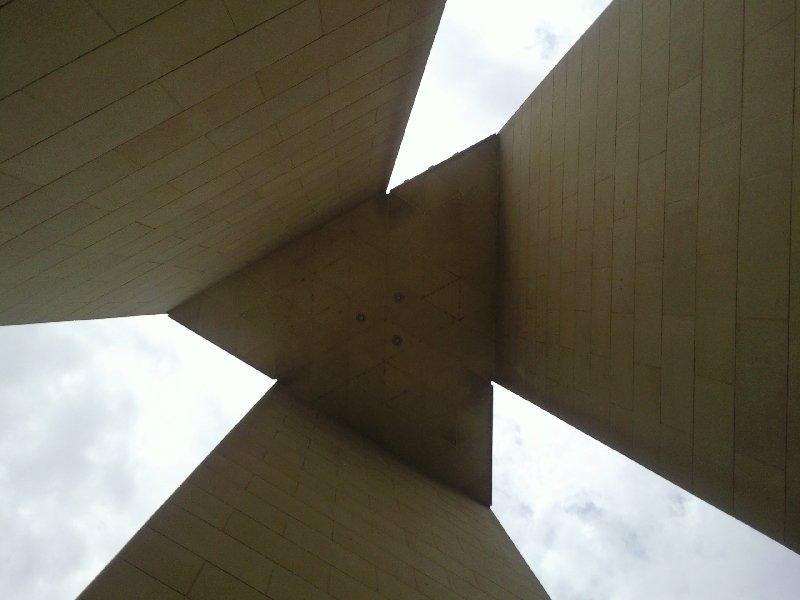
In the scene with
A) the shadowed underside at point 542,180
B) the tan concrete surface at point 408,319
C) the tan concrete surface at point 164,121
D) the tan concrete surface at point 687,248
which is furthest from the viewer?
the tan concrete surface at point 408,319

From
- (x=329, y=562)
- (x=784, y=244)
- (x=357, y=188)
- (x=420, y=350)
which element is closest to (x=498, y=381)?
(x=420, y=350)

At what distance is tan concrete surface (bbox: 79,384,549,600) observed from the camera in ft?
13.4

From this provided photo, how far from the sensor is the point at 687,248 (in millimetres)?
5512

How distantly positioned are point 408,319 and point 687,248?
9.74m

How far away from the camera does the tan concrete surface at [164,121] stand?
3.34 meters

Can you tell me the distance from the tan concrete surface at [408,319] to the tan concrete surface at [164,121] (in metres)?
4.32

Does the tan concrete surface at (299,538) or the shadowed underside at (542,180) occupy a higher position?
the shadowed underside at (542,180)

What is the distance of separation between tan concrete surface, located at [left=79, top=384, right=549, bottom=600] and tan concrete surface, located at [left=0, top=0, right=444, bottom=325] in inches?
126

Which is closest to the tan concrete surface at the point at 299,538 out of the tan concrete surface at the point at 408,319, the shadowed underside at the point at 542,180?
the shadowed underside at the point at 542,180

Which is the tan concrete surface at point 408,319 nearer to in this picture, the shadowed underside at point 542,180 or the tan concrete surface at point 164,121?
the shadowed underside at point 542,180

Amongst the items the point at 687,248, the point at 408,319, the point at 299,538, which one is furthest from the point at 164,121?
the point at 408,319

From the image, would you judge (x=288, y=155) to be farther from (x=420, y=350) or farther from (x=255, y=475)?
(x=420, y=350)

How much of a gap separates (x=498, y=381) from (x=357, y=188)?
6.73 metres

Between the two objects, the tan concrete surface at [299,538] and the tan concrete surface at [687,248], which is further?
the tan concrete surface at [687,248]
